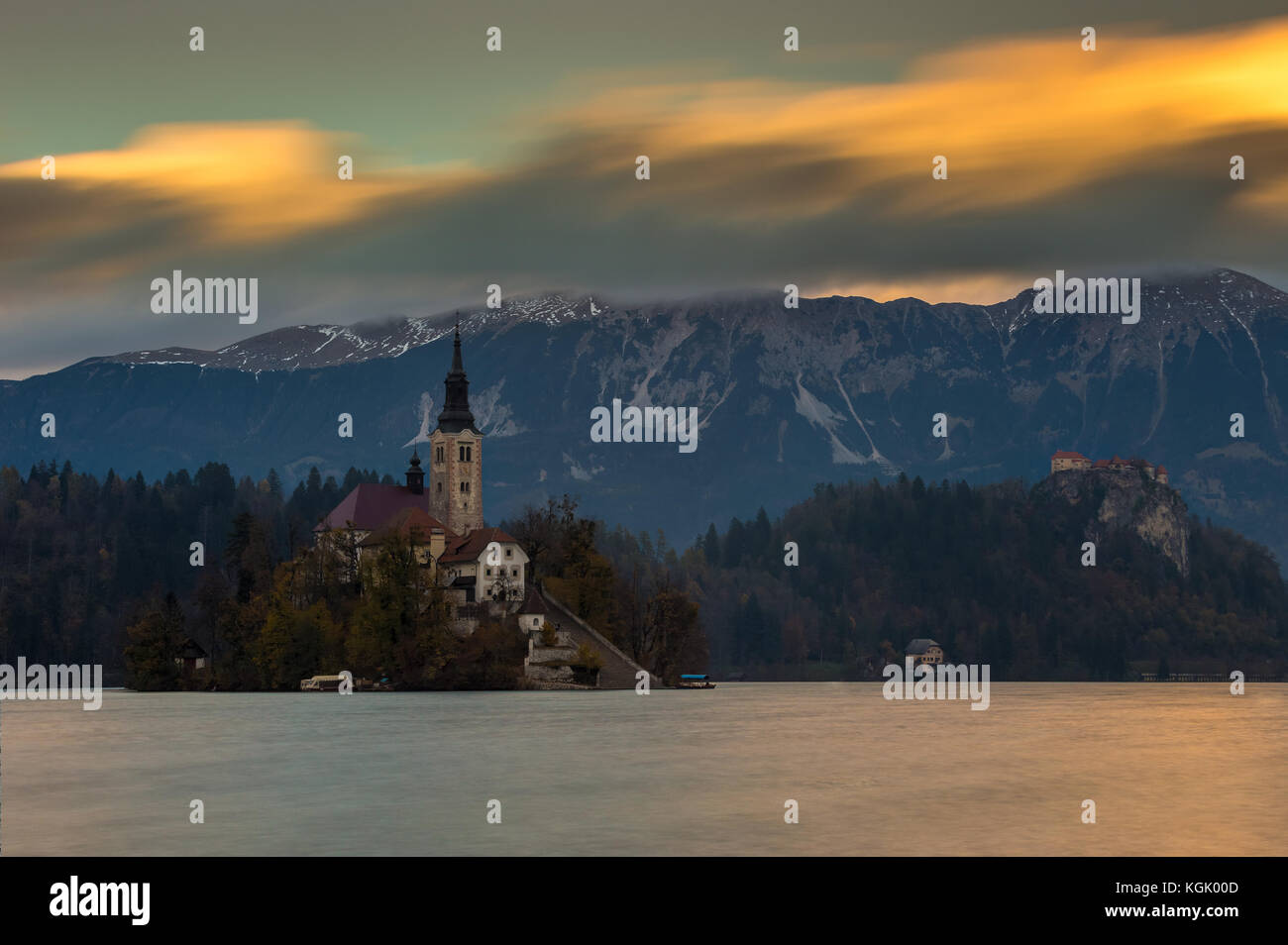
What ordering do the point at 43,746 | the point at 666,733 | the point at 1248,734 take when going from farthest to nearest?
the point at 1248,734
the point at 666,733
the point at 43,746

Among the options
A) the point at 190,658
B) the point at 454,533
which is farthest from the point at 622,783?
the point at 454,533

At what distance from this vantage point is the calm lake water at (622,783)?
54.7m

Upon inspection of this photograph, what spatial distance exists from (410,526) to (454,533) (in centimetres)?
1358

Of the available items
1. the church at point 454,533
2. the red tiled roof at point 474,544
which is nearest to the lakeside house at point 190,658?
the church at point 454,533

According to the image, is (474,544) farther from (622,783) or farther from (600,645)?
(622,783)

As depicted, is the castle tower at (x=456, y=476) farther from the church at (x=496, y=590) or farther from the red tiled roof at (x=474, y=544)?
the red tiled roof at (x=474, y=544)

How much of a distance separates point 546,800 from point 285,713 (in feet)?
206

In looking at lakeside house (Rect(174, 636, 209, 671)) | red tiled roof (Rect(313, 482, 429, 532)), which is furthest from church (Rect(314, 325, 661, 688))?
lakeside house (Rect(174, 636, 209, 671))

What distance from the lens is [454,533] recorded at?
600 ft

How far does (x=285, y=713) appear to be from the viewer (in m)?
124
